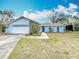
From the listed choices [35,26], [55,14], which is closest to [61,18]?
[55,14]

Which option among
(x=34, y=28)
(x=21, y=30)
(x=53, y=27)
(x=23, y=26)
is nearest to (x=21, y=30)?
(x=21, y=30)

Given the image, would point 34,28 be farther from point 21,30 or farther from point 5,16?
point 5,16

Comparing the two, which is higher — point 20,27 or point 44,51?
point 20,27

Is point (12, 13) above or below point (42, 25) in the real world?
above

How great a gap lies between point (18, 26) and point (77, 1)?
2248 centimetres

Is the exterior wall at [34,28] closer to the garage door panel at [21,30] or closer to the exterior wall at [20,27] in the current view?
the exterior wall at [20,27]

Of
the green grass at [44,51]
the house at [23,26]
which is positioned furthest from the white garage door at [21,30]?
the green grass at [44,51]

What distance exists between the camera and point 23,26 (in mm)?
34031

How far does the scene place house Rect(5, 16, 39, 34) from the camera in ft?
109

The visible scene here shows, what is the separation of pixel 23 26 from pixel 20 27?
2.41 feet

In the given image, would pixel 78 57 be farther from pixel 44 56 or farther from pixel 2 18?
pixel 2 18

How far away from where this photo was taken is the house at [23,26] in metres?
33.2

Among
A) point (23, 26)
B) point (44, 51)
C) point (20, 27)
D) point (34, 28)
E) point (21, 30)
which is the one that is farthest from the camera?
point (20, 27)

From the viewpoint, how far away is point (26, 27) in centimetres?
3381
